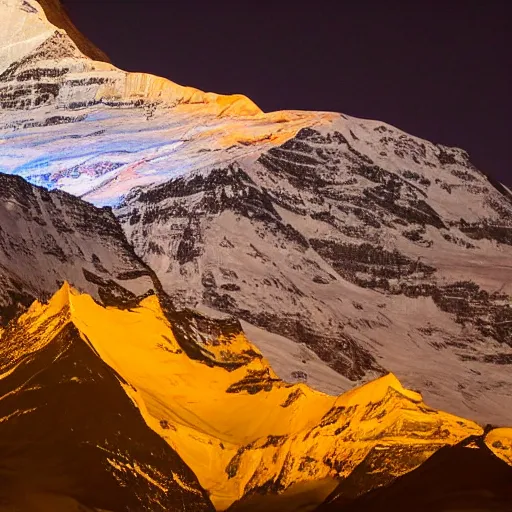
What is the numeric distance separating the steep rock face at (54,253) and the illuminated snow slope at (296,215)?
10.4ft

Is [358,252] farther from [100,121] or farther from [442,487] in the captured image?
[442,487]

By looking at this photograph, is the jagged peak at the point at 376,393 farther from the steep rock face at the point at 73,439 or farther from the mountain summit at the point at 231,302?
the steep rock face at the point at 73,439

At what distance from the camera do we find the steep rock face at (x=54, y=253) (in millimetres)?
51719

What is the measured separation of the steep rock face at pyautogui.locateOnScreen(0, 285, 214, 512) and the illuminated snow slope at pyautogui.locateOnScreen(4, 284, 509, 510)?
7 cm

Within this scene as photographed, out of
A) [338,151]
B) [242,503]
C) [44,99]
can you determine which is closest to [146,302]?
[242,503]

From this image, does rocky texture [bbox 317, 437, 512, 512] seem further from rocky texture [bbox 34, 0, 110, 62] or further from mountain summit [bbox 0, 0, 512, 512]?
rocky texture [bbox 34, 0, 110, 62]

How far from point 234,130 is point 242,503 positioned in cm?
3656

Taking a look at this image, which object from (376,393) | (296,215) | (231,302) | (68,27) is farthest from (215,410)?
(68,27)

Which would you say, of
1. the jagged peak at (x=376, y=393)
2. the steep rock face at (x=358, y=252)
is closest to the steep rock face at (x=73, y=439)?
the jagged peak at (x=376, y=393)

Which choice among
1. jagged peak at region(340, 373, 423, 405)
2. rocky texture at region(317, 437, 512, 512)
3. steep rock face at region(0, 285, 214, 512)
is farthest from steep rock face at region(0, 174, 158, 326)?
rocky texture at region(317, 437, 512, 512)

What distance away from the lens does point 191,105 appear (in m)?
85.5

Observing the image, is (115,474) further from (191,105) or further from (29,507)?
(191,105)

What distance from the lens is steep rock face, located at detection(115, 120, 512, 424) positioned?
62.5 m

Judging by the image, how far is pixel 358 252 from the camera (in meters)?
71.9
